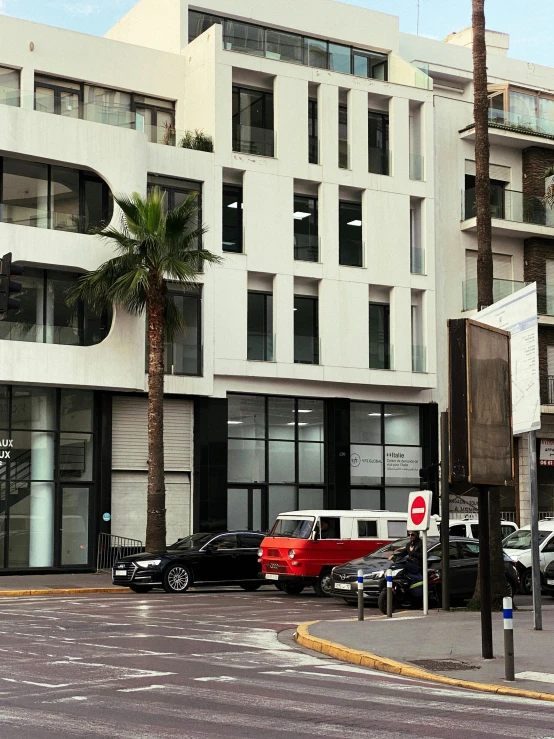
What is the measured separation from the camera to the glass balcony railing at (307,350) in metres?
38.8

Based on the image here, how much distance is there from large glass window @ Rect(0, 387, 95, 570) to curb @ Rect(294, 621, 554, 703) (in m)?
17.7

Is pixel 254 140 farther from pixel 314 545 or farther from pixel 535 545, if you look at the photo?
pixel 535 545

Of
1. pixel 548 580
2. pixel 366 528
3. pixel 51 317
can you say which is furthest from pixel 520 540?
pixel 51 317

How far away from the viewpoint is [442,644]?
615 inches

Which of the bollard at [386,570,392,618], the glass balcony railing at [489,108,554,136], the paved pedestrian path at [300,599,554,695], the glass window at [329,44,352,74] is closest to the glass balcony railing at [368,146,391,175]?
the glass window at [329,44,352,74]

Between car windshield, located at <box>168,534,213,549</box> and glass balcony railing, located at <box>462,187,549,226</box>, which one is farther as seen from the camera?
glass balcony railing, located at <box>462,187,549,226</box>

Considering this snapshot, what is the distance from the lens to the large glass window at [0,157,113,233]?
111 ft

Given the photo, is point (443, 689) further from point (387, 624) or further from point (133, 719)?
point (387, 624)

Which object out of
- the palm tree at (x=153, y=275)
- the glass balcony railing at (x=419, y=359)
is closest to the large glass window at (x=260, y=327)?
the palm tree at (x=153, y=275)

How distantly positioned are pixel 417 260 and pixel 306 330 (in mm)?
5372

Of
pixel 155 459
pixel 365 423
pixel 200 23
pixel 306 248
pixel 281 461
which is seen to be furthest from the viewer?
pixel 365 423

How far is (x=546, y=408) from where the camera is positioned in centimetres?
4147

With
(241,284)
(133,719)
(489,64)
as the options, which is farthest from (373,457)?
(133,719)

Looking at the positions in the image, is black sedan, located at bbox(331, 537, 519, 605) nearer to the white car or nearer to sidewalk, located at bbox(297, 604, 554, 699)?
sidewalk, located at bbox(297, 604, 554, 699)
